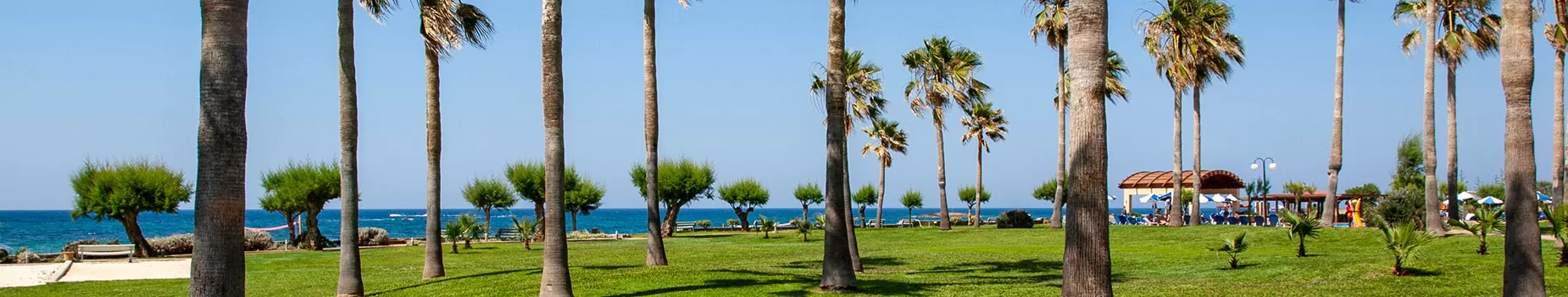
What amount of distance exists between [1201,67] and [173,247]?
34852mm

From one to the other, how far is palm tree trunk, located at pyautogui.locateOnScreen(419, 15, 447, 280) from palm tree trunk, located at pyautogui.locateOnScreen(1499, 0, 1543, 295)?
16.0 m

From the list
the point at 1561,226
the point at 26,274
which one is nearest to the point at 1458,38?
the point at 1561,226

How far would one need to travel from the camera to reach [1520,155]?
1150 cm

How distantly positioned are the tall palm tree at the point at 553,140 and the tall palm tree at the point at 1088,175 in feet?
25.3

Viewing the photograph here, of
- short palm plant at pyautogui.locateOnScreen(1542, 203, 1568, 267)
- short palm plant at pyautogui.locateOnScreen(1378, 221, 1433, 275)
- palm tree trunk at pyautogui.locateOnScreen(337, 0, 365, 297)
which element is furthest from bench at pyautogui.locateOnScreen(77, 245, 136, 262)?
short palm plant at pyautogui.locateOnScreen(1542, 203, 1568, 267)

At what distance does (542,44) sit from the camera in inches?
572

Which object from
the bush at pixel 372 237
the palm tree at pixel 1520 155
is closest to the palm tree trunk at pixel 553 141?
the palm tree at pixel 1520 155

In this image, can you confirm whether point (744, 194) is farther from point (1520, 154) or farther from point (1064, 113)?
point (1520, 154)

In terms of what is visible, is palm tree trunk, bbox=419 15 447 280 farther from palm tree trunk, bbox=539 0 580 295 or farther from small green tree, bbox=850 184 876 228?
small green tree, bbox=850 184 876 228

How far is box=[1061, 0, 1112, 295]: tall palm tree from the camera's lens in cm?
837

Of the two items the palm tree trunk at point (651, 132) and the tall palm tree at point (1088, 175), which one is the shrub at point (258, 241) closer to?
the palm tree trunk at point (651, 132)

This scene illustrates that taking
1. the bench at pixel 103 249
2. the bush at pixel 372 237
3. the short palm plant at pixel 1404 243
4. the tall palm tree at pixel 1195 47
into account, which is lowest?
the bush at pixel 372 237

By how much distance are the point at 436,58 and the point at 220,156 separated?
37.4ft

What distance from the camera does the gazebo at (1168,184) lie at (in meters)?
57.6
